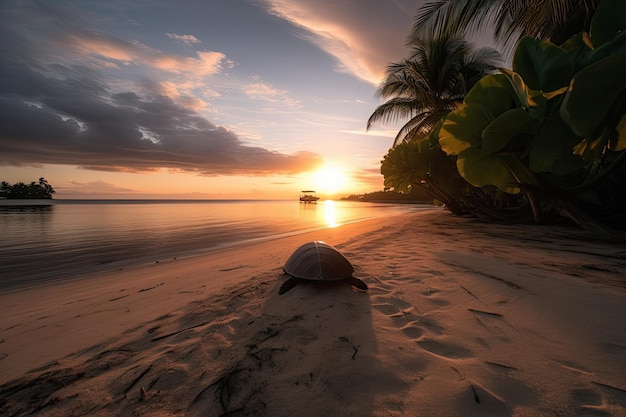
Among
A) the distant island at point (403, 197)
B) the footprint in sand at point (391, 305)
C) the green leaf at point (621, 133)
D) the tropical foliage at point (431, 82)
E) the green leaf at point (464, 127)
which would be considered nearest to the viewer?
the footprint in sand at point (391, 305)

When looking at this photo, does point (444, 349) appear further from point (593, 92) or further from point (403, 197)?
point (403, 197)

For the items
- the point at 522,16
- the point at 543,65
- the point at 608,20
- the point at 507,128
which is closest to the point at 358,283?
the point at 507,128

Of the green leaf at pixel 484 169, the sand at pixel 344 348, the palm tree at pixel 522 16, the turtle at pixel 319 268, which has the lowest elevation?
the sand at pixel 344 348

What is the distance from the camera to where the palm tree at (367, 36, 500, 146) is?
50.8ft

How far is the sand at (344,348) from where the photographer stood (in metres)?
1.40

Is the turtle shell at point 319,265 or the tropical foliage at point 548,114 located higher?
the tropical foliage at point 548,114

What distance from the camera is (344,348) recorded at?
1.90 metres

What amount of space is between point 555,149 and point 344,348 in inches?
132

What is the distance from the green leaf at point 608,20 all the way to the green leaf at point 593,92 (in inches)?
39.5

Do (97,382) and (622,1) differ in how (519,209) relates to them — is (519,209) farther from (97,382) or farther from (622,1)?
(97,382)

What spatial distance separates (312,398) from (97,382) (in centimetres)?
147

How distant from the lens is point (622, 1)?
2.56 meters

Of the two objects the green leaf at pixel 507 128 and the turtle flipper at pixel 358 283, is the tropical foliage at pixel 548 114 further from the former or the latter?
the turtle flipper at pixel 358 283

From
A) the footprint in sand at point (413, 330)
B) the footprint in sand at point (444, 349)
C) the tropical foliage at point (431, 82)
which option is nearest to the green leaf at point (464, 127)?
the footprint in sand at point (413, 330)
